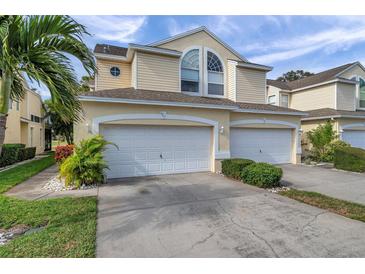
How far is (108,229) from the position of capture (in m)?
4.01

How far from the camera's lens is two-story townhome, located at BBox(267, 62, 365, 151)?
49.9 ft

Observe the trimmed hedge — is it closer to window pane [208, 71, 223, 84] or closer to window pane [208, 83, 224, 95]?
window pane [208, 83, 224, 95]

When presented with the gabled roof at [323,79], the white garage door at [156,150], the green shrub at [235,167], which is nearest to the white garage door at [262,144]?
the white garage door at [156,150]

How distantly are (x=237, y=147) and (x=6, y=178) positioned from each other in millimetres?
10500

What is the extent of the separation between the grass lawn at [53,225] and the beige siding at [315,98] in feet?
61.7

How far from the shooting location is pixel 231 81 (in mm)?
13055

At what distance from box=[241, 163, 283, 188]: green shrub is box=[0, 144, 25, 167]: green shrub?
42.0 ft

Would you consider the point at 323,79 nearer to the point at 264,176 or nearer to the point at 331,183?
the point at 331,183

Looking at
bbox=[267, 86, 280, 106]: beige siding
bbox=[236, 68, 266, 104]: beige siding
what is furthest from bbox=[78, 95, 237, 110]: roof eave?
bbox=[267, 86, 280, 106]: beige siding

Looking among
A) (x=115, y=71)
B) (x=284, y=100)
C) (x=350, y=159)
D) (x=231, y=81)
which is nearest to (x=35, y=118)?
(x=115, y=71)

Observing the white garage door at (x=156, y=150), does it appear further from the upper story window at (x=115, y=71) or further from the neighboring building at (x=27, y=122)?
the neighboring building at (x=27, y=122)

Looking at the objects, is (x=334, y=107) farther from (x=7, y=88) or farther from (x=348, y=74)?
(x=7, y=88)

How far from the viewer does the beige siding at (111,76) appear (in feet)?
39.5

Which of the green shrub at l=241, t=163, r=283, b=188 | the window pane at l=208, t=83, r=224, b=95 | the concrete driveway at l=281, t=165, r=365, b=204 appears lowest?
the concrete driveway at l=281, t=165, r=365, b=204
